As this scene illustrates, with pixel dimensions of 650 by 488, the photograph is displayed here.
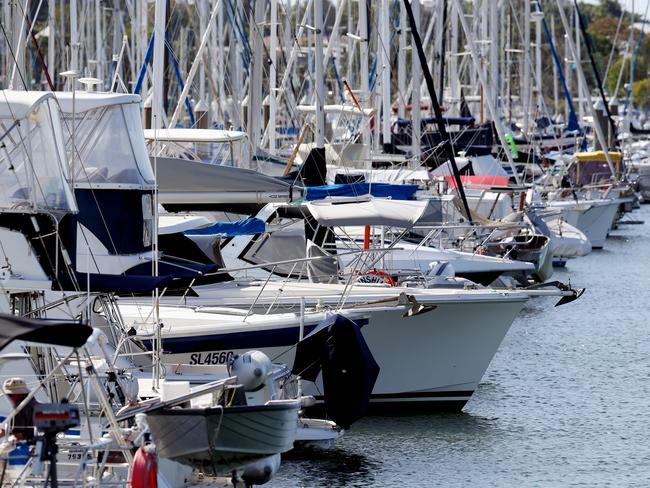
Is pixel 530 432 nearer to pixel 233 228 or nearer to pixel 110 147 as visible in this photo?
pixel 233 228

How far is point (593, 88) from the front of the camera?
10519 cm

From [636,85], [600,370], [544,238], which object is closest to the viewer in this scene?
[600,370]

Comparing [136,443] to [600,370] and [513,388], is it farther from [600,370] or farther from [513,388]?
[600,370]

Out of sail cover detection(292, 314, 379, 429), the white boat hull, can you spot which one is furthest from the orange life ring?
the white boat hull

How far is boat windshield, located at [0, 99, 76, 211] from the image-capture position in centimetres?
1397

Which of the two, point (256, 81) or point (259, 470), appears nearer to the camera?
point (259, 470)

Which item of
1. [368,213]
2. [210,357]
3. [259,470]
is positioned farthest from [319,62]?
[259,470]

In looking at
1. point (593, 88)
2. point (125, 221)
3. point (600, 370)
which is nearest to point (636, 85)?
point (593, 88)

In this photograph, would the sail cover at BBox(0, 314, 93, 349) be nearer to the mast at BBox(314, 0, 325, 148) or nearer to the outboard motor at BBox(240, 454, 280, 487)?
the outboard motor at BBox(240, 454, 280, 487)

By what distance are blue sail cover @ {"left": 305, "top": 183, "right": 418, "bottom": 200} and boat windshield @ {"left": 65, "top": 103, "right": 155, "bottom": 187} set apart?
215 inches

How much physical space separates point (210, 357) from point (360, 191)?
294 inches

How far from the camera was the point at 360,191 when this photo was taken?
2431 centimetres

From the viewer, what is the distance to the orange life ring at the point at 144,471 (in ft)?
39.2

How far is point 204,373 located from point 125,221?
2454 millimetres
